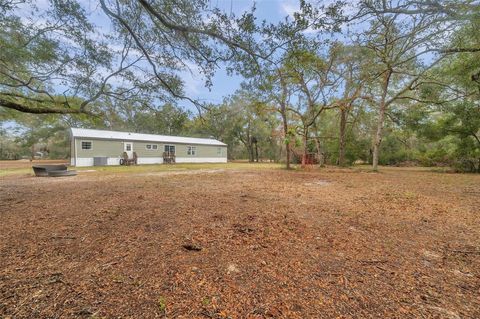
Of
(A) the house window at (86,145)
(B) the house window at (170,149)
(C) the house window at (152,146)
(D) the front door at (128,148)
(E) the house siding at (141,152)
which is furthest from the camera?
(B) the house window at (170,149)

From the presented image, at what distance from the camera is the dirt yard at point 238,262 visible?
169cm

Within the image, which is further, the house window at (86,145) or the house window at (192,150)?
the house window at (192,150)

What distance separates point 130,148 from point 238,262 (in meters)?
20.6

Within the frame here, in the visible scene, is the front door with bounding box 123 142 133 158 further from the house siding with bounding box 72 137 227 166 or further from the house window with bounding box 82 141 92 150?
the house window with bounding box 82 141 92 150

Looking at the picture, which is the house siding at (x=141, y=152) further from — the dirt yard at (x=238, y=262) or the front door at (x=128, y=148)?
the dirt yard at (x=238, y=262)

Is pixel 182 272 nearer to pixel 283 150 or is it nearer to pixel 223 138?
pixel 283 150

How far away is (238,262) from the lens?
2355 mm

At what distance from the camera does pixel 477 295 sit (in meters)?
1.81

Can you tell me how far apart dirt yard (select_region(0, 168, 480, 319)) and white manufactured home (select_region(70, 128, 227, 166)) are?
15200 millimetres

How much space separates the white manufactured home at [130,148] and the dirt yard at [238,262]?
1520 centimetres

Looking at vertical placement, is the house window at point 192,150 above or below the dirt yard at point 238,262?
above

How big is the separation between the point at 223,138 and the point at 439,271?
3248cm

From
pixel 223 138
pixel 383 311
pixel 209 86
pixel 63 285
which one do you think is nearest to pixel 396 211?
pixel 383 311

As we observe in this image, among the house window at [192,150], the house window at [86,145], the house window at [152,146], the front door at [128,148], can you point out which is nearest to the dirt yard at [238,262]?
the house window at [86,145]
